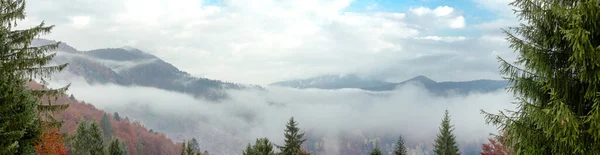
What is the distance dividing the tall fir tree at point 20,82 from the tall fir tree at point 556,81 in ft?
41.4

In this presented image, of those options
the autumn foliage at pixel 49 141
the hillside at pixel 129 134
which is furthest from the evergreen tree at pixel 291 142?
the hillside at pixel 129 134

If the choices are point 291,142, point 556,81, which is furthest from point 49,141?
point 556,81

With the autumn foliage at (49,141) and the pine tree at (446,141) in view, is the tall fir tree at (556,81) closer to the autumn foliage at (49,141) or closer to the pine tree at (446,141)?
the autumn foliage at (49,141)

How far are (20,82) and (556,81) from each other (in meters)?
15.1

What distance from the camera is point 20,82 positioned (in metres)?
12.9

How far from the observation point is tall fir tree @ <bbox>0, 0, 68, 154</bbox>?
36.8 feet

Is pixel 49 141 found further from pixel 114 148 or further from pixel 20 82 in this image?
pixel 114 148

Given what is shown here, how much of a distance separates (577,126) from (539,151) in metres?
1.65

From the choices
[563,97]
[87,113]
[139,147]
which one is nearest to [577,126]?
[563,97]

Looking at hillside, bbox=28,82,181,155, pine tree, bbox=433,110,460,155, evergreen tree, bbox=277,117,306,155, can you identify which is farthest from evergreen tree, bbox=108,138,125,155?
hillside, bbox=28,82,181,155

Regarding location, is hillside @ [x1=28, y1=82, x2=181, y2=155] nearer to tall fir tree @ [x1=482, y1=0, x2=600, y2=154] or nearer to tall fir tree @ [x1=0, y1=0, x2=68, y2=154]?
tall fir tree @ [x1=0, y1=0, x2=68, y2=154]

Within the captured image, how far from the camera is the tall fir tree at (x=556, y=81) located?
8070mm

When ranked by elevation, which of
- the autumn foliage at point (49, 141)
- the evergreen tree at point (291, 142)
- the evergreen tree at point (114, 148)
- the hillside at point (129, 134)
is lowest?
the hillside at point (129, 134)

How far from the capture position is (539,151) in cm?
955
